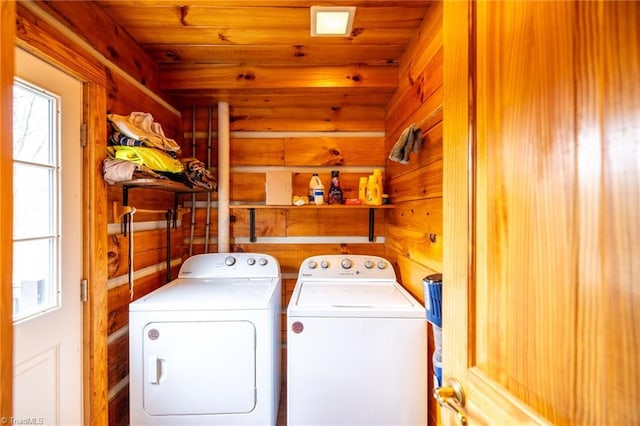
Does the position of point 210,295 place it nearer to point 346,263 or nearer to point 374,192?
point 346,263

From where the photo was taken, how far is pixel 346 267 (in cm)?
206

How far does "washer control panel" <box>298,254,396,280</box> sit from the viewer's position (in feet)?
6.64

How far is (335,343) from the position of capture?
4.61 feet

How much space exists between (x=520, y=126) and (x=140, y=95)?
6.45 ft

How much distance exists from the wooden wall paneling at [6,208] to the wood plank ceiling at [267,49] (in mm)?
1097

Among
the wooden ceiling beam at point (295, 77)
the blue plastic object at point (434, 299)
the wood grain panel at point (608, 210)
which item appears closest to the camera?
the wood grain panel at point (608, 210)

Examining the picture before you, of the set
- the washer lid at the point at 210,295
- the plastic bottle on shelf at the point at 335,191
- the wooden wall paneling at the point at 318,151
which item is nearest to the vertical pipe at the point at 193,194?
the washer lid at the point at 210,295

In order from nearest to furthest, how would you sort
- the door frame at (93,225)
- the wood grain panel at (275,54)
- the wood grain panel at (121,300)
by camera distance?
the door frame at (93,225) < the wood grain panel at (121,300) < the wood grain panel at (275,54)

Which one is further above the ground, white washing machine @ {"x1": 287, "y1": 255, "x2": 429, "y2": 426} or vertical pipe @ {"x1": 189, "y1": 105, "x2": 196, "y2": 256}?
vertical pipe @ {"x1": 189, "y1": 105, "x2": 196, "y2": 256}

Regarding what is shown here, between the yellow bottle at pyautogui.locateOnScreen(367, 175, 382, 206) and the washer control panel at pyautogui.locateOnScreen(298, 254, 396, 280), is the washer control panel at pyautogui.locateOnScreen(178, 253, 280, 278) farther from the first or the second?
the yellow bottle at pyautogui.locateOnScreen(367, 175, 382, 206)

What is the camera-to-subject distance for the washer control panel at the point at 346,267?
2.02 metres

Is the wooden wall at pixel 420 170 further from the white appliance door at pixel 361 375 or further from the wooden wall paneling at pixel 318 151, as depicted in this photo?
the wooden wall paneling at pixel 318 151

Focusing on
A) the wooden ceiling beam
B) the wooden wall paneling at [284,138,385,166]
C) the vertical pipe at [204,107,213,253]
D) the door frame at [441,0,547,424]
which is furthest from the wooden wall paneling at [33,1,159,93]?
the door frame at [441,0,547,424]

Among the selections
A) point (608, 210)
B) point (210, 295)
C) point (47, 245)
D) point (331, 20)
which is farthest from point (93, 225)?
point (608, 210)
